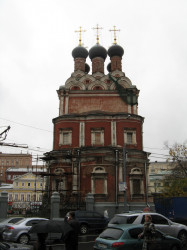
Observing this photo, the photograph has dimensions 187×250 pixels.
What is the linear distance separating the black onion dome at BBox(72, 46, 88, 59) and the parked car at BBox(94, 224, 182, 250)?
32.6 m

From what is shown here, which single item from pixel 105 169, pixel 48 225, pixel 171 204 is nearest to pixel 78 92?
pixel 105 169

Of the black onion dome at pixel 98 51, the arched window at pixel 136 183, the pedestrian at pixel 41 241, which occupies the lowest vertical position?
the pedestrian at pixel 41 241

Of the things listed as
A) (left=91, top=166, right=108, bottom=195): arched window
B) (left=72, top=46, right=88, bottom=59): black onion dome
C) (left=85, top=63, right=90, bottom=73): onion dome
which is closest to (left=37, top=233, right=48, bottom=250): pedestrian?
(left=91, top=166, right=108, bottom=195): arched window

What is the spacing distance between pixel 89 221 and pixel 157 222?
7.63m

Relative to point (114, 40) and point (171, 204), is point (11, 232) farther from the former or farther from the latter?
point (114, 40)

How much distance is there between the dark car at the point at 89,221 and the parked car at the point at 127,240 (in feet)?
29.0

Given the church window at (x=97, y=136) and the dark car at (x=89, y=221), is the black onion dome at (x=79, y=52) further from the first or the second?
the dark car at (x=89, y=221)

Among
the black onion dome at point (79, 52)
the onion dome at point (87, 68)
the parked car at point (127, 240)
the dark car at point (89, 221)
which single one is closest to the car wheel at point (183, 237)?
the parked car at point (127, 240)

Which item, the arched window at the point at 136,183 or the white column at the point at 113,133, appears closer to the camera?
the arched window at the point at 136,183

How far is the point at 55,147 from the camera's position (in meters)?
32.3

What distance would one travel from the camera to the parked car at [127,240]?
9.16 metres

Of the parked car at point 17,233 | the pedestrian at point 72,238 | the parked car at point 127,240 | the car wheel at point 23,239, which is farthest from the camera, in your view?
the car wheel at point 23,239

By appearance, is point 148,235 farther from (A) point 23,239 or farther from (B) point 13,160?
(B) point 13,160

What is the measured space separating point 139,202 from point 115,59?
20.1 m
